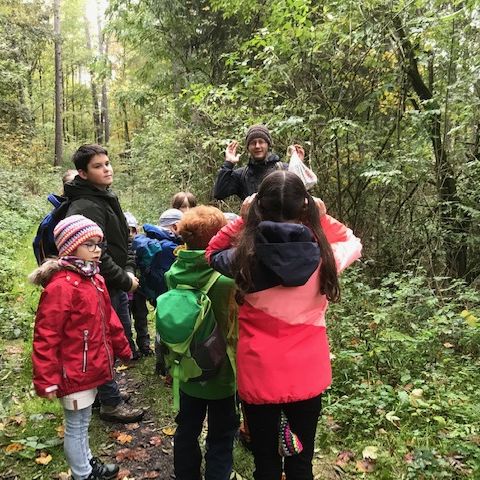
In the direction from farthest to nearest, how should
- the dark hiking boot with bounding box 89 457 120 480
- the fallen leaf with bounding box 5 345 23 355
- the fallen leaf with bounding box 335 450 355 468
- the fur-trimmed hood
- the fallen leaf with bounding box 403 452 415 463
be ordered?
the fallen leaf with bounding box 5 345 23 355 < the fallen leaf with bounding box 335 450 355 468 < the fallen leaf with bounding box 403 452 415 463 < the dark hiking boot with bounding box 89 457 120 480 < the fur-trimmed hood

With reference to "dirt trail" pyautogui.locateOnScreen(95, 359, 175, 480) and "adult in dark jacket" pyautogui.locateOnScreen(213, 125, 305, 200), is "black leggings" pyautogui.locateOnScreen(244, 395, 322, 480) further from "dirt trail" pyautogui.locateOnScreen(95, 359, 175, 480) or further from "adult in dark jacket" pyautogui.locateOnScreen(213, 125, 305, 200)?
"adult in dark jacket" pyautogui.locateOnScreen(213, 125, 305, 200)

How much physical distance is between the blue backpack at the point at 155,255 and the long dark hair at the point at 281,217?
2.15m

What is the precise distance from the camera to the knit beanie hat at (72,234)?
3.01m

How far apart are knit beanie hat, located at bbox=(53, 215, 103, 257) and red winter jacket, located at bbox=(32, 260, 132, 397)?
0.43 ft

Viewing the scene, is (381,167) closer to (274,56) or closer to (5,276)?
(274,56)

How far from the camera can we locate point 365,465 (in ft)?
11.1

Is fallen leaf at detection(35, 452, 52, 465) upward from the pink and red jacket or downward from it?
downward

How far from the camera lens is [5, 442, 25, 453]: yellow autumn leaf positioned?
3.58m

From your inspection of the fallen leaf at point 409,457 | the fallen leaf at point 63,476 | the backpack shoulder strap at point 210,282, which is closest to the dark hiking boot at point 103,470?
the fallen leaf at point 63,476

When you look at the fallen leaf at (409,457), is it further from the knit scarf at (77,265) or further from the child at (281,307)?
the knit scarf at (77,265)

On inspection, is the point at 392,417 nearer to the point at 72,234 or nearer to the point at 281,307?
the point at 281,307

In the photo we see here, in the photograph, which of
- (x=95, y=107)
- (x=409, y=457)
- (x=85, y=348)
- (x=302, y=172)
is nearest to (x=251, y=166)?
(x=302, y=172)

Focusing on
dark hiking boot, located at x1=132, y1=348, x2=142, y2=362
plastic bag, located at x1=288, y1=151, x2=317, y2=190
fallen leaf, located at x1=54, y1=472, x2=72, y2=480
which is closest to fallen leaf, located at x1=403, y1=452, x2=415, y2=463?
plastic bag, located at x1=288, y1=151, x2=317, y2=190

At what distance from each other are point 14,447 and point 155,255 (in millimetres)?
1956
